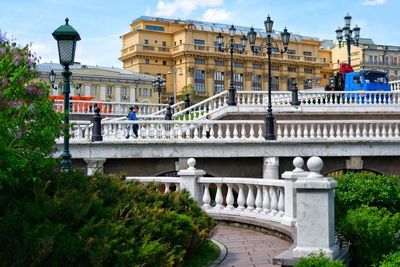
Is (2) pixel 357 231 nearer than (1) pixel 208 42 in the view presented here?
Yes

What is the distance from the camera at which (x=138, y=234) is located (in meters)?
7.29

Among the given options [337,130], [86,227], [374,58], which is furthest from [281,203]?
[374,58]

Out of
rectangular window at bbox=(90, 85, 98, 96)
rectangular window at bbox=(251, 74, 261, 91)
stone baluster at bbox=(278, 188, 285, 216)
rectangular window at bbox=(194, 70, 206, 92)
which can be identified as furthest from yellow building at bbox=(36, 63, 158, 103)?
stone baluster at bbox=(278, 188, 285, 216)

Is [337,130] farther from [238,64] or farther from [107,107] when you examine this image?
[238,64]

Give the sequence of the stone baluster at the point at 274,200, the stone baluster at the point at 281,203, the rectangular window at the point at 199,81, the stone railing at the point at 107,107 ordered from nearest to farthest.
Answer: the stone baluster at the point at 281,203
the stone baluster at the point at 274,200
the stone railing at the point at 107,107
the rectangular window at the point at 199,81

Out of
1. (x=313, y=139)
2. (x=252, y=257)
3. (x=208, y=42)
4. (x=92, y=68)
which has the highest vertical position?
(x=208, y=42)

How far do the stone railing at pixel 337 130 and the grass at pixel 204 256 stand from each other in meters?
11.3

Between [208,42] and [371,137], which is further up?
[208,42]

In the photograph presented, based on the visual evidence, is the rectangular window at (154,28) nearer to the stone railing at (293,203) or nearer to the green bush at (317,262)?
the stone railing at (293,203)

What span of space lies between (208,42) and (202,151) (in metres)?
92.1

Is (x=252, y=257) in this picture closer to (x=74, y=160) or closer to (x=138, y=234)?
(x=138, y=234)

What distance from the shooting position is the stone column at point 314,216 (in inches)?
311

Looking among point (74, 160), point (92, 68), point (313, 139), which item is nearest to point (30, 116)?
point (74, 160)

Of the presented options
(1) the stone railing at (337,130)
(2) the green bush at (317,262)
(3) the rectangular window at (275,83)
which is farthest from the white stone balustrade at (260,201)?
(3) the rectangular window at (275,83)
